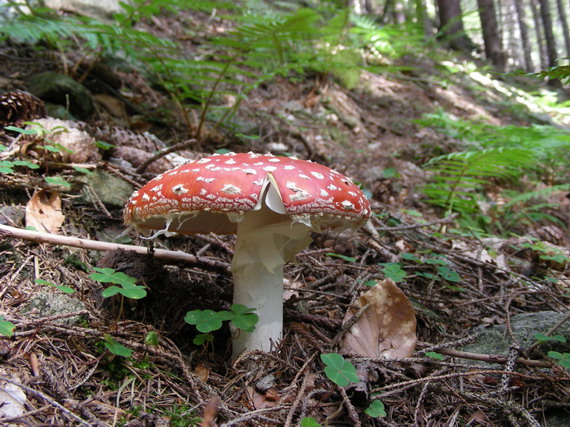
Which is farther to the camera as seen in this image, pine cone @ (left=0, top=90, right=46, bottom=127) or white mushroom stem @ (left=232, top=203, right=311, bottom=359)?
pine cone @ (left=0, top=90, right=46, bottom=127)

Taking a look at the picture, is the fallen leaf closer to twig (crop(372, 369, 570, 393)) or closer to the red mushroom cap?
the red mushroom cap

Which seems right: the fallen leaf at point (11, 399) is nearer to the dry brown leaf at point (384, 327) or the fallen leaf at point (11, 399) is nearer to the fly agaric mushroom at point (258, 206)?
the fly agaric mushroom at point (258, 206)

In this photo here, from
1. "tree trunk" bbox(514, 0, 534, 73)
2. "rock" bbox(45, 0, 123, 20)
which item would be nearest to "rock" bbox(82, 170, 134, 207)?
"rock" bbox(45, 0, 123, 20)

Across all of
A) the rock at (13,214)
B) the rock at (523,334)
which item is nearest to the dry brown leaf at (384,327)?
the rock at (523,334)

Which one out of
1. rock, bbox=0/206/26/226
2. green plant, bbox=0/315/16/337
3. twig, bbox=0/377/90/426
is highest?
rock, bbox=0/206/26/226

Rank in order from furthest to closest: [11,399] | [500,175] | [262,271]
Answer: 1. [500,175]
2. [262,271]
3. [11,399]

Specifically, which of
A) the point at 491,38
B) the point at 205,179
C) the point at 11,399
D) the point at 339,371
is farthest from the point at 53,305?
the point at 491,38

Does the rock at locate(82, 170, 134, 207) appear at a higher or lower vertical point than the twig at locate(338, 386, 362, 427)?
higher

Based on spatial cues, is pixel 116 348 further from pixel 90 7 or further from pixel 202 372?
pixel 90 7
